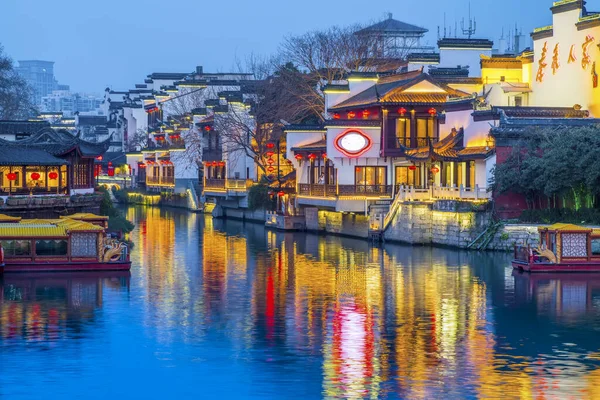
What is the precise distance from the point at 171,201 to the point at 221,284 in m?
76.2

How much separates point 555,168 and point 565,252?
7684 millimetres

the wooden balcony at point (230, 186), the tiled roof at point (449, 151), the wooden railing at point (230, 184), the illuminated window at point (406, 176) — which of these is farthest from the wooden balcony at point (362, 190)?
the wooden balcony at point (230, 186)

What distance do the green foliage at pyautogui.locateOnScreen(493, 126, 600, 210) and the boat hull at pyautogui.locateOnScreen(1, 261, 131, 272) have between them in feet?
65.8

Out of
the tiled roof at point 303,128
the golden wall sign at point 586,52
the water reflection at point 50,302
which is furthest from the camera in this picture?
the tiled roof at point 303,128

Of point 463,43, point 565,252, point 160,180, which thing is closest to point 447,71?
point 463,43

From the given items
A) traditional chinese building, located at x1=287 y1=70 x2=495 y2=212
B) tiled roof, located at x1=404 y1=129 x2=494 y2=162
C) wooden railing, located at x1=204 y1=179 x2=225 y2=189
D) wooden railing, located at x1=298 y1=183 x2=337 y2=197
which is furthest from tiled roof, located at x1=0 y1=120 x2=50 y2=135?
wooden railing, located at x1=204 y1=179 x2=225 y2=189

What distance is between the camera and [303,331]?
115ft

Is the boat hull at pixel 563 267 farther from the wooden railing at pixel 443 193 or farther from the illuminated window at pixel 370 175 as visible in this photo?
the illuminated window at pixel 370 175

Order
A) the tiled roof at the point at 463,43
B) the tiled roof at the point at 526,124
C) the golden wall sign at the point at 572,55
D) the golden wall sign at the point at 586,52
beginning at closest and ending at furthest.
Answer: the tiled roof at the point at 526,124 < the golden wall sign at the point at 586,52 < the golden wall sign at the point at 572,55 < the tiled roof at the point at 463,43

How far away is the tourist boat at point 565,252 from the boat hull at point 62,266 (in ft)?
55.6

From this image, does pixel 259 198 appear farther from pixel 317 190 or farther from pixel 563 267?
pixel 563 267

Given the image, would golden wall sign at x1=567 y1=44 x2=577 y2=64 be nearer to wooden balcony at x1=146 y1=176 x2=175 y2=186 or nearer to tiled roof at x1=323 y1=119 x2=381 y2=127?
tiled roof at x1=323 y1=119 x2=381 y2=127

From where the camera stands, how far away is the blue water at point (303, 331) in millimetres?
27672

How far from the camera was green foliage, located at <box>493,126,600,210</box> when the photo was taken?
181 ft
